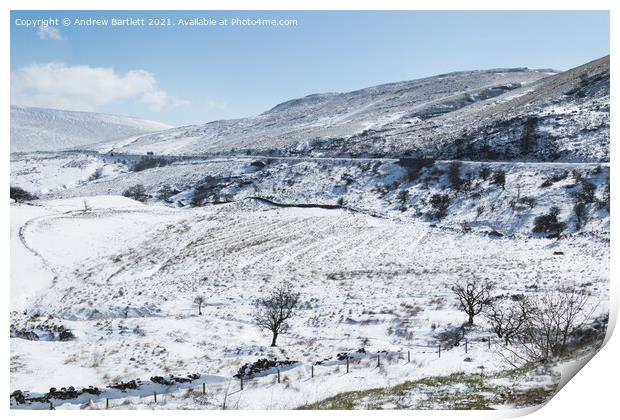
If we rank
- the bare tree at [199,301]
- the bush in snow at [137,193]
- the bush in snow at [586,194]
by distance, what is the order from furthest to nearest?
the bush in snow at [137,193], the bush in snow at [586,194], the bare tree at [199,301]

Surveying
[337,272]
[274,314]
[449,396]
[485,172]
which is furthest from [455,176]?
[449,396]

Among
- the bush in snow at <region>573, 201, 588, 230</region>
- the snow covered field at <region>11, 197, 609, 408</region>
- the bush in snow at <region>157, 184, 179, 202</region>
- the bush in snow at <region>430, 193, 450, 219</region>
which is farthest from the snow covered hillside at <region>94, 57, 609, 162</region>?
the bush in snow at <region>157, 184, 179, 202</region>

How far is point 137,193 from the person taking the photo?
7131cm

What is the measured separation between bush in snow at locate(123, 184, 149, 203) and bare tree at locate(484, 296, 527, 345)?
187 ft

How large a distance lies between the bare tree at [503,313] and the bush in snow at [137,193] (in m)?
57.0

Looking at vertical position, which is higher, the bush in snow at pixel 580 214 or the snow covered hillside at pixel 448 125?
the snow covered hillside at pixel 448 125

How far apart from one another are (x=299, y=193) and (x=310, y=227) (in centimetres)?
1757

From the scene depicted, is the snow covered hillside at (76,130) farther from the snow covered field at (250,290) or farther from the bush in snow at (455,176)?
the bush in snow at (455,176)

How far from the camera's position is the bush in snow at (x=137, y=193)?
226ft

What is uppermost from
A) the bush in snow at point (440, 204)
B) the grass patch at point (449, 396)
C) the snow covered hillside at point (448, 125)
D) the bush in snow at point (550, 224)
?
the snow covered hillside at point (448, 125)

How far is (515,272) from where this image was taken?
27094mm

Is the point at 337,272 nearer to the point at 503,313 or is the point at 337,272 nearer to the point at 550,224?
the point at 503,313

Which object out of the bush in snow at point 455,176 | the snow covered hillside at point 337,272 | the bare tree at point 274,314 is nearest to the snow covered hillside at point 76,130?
the snow covered hillside at point 337,272
